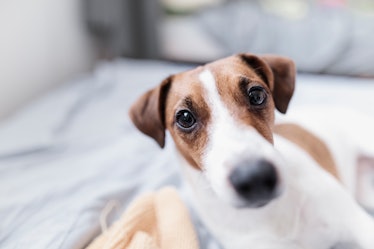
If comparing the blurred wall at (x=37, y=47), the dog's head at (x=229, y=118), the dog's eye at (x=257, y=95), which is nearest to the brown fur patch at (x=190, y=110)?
the dog's head at (x=229, y=118)

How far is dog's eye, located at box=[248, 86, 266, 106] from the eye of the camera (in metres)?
1.06

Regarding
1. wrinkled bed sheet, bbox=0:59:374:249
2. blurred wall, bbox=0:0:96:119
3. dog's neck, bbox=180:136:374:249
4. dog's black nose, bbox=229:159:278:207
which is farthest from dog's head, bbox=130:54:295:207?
blurred wall, bbox=0:0:96:119

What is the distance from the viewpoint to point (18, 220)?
1.39 m

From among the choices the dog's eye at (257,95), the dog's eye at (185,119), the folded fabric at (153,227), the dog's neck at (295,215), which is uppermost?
the dog's eye at (257,95)

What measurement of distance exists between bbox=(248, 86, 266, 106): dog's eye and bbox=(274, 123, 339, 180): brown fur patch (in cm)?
27

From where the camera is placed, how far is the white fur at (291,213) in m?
1.09

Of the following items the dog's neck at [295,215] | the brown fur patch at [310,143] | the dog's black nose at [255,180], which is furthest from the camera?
the brown fur patch at [310,143]

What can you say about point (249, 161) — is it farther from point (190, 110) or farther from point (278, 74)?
point (278, 74)

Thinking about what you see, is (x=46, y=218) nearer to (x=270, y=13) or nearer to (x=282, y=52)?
(x=282, y=52)

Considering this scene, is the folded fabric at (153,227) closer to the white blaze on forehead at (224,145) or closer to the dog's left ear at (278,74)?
the white blaze on forehead at (224,145)

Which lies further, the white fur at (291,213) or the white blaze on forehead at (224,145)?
the white fur at (291,213)

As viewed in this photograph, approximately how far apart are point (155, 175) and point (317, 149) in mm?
613

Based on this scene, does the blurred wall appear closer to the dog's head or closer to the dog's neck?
the dog's head

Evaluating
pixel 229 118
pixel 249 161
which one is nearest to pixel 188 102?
pixel 229 118
